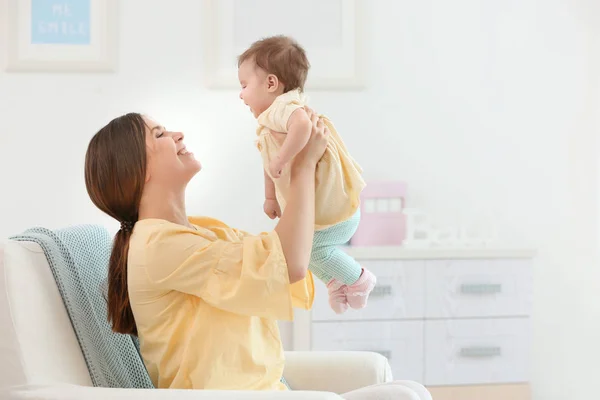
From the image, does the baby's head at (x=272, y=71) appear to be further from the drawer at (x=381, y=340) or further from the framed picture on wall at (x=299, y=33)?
the framed picture on wall at (x=299, y=33)

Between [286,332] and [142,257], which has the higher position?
[142,257]

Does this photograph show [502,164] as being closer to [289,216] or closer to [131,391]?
[289,216]

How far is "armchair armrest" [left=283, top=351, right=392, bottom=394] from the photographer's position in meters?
2.01

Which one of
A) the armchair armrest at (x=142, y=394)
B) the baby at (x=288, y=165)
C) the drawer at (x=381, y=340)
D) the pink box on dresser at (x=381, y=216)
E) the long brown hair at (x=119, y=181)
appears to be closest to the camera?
the armchair armrest at (x=142, y=394)

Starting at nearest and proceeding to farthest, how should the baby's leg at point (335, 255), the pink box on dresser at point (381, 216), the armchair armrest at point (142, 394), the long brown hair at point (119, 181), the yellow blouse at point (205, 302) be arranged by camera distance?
the armchair armrest at point (142, 394) < the yellow blouse at point (205, 302) < the long brown hair at point (119, 181) < the baby's leg at point (335, 255) < the pink box on dresser at point (381, 216)

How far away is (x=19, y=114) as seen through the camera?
3.53 metres

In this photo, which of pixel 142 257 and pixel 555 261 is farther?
pixel 555 261

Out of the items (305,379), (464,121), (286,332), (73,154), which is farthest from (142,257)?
(464,121)

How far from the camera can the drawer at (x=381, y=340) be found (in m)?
3.16

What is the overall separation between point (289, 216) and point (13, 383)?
554 mm

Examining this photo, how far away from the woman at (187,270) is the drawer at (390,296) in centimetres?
146

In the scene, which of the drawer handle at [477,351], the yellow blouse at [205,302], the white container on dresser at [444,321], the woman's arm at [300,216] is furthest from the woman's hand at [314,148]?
the drawer handle at [477,351]

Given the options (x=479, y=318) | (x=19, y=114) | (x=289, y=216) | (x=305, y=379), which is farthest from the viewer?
(x=19, y=114)

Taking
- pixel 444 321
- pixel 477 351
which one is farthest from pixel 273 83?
pixel 477 351
